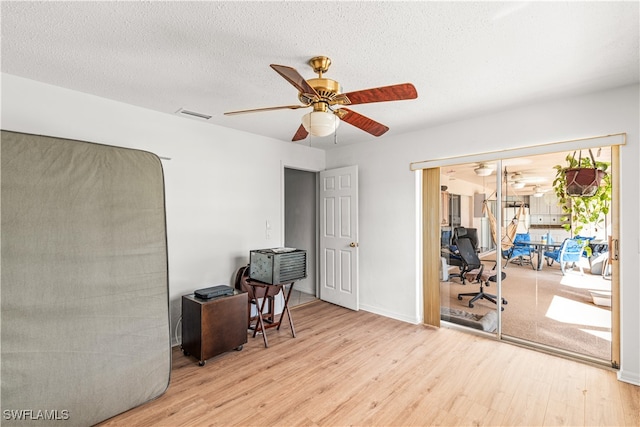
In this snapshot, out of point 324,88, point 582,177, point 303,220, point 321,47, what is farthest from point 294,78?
point 303,220

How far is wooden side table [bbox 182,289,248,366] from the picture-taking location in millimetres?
2723

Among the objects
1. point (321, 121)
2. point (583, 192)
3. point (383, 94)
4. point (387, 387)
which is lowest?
point (387, 387)

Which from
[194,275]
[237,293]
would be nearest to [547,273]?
[237,293]

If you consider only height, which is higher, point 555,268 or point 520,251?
point 520,251

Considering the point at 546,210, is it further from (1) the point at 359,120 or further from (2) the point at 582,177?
(1) the point at 359,120

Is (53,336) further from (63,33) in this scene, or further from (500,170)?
(500,170)

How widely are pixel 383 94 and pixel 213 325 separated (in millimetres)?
2418

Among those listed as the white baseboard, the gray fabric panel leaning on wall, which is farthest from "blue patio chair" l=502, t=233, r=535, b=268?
the gray fabric panel leaning on wall

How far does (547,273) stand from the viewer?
3.10 meters

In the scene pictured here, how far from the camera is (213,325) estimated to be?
278 centimetres

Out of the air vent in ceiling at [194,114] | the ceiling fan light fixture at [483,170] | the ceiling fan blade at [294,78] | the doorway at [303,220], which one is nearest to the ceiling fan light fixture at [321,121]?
the ceiling fan blade at [294,78]

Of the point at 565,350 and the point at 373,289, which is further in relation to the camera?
A: the point at 373,289

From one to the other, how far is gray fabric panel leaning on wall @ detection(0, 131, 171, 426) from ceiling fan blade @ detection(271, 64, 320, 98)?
1.39 metres

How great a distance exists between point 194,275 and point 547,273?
12.2ft
